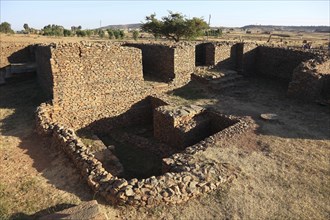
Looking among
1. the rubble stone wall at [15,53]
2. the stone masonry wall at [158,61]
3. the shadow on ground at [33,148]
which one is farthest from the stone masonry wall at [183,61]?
the rubble stone wall at [15,53]

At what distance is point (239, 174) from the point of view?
24.1 feet

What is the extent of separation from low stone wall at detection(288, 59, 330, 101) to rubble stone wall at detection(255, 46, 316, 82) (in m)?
1.51

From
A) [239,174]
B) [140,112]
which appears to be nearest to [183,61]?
[140,112]

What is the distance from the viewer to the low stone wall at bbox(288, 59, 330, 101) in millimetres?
12766

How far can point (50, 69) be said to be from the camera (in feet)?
37.2

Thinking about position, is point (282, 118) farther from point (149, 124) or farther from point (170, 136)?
point (149, 124)

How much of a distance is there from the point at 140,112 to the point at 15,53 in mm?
10134

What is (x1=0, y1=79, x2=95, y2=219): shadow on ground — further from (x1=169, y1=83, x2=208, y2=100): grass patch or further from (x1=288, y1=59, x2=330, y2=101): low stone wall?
(x1=288, y1=59, x2=330, y2=101): low stone wall

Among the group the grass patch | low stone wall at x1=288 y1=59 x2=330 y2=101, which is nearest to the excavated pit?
the grass patch

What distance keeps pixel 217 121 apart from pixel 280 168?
3.76m

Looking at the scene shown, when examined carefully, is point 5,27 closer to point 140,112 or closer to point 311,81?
point 140,112

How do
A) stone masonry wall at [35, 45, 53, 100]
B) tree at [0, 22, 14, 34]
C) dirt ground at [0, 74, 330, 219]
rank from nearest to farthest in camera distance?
dirt ground at [0, 74, 330, 219], stone masonry wall at [35, 45, 53, 100], tree at [0, 22, 14, 34]

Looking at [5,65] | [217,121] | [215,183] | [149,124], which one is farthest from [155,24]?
[215,183]

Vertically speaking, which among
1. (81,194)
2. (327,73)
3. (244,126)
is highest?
(327,73)
